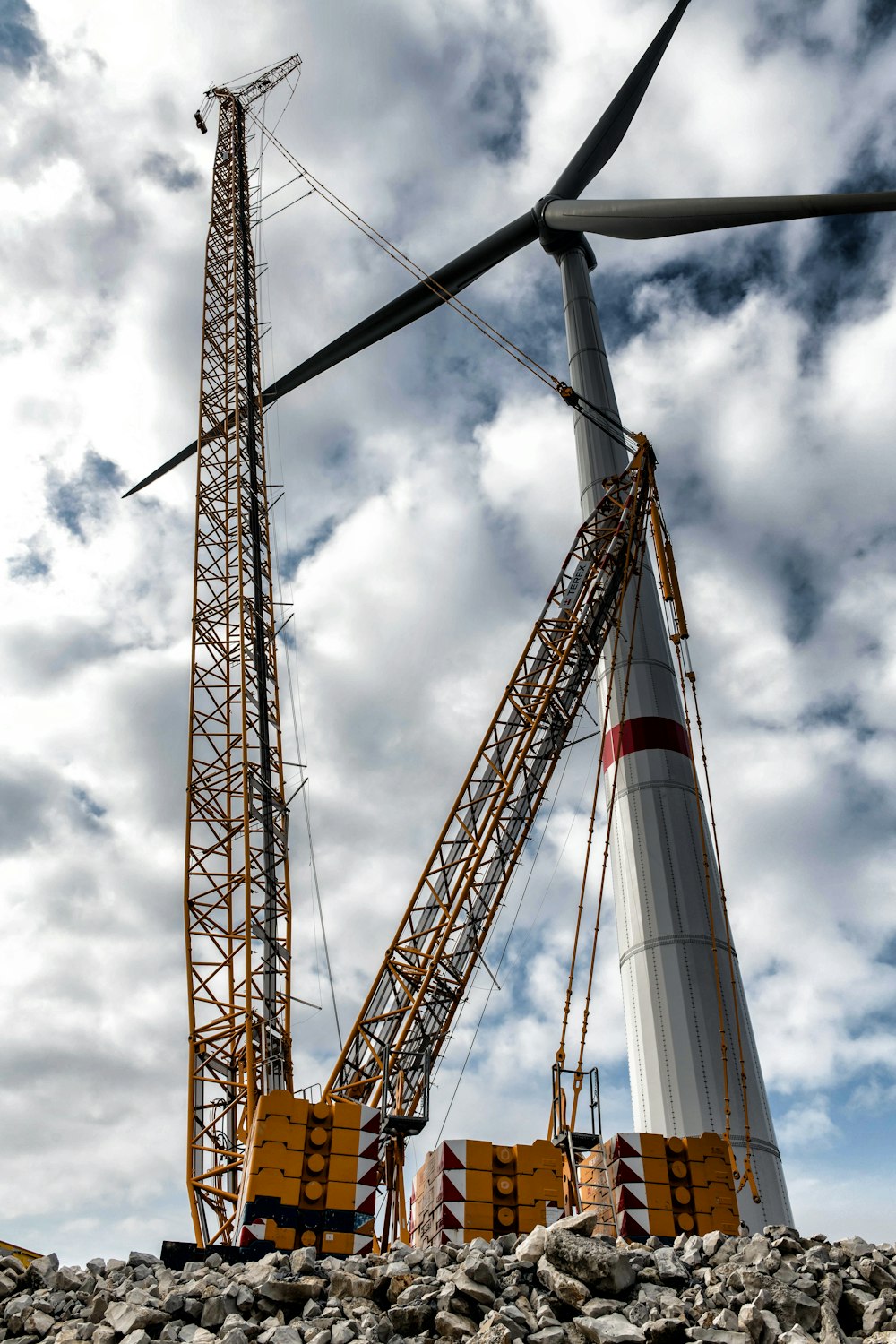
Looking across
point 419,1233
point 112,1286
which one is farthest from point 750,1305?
point 419,1233

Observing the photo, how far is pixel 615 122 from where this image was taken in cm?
4006

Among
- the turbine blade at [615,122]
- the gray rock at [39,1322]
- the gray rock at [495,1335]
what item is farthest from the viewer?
the turbine blade at [615,122]

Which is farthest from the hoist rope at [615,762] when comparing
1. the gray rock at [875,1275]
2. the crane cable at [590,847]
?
the gray rock at [875,1275]

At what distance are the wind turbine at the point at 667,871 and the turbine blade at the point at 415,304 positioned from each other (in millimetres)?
4746

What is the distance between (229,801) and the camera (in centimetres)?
3002

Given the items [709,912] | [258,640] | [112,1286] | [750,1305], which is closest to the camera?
[750,1305]

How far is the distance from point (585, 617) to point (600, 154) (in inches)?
913

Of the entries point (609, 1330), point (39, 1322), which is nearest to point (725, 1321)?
point (609, 1330)

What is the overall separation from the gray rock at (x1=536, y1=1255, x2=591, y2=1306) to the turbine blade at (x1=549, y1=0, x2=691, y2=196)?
37438mm

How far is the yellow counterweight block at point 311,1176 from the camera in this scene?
58.9 feet

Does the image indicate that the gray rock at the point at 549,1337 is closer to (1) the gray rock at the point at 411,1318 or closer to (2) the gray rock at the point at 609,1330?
(2) the gray rock at the point at 609,1330

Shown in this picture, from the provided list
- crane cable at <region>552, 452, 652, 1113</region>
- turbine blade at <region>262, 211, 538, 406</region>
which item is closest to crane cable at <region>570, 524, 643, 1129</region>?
crane cable at <region>552, 452, 652, 1113</region>

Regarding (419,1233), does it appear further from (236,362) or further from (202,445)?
(236,362)

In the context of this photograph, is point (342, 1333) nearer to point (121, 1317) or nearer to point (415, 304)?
point (121, 1317)
